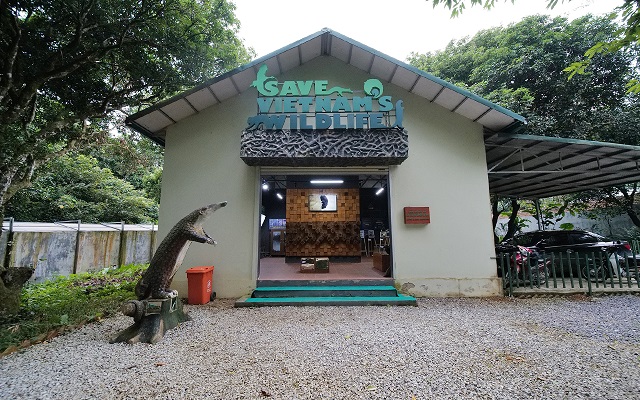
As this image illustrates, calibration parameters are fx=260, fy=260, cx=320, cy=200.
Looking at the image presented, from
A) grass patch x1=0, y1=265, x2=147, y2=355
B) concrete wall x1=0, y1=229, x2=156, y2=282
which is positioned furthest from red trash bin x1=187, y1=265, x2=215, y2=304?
concrete wall x1=0, y1=229, x2=156, y2=282

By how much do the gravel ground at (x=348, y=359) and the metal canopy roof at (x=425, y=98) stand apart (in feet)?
11.8

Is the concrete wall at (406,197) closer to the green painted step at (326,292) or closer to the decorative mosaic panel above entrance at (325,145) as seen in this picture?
the green painted step at (326,292)

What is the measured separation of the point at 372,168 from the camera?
6.40 metres

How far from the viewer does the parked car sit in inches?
260

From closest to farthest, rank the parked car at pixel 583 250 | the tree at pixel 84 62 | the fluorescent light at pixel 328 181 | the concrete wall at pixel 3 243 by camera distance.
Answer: the tree at pixel 84 62 → the concrete wall at pixel 3 243 → the parked car at pixel 583 250 → the fluorescent light at pixel 328 181

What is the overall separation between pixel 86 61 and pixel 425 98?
25.3 feet

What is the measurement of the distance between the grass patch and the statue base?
1.08m

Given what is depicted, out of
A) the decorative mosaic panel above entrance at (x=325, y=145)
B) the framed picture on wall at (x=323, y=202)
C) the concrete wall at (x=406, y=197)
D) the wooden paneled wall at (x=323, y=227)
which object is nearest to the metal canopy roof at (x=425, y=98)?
the concrete wall at (x=406, y=197)

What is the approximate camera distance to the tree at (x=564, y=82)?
917 centimetres

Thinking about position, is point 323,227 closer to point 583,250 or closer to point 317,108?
point 317,108

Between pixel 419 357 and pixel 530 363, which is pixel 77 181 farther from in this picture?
pixel 530 363

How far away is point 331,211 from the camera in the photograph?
10.7 meters

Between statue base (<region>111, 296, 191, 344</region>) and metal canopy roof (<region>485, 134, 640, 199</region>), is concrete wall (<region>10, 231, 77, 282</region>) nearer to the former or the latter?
statue base (<region>111, 296, 191, 344</region>)

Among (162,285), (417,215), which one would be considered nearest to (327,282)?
(417,215)
